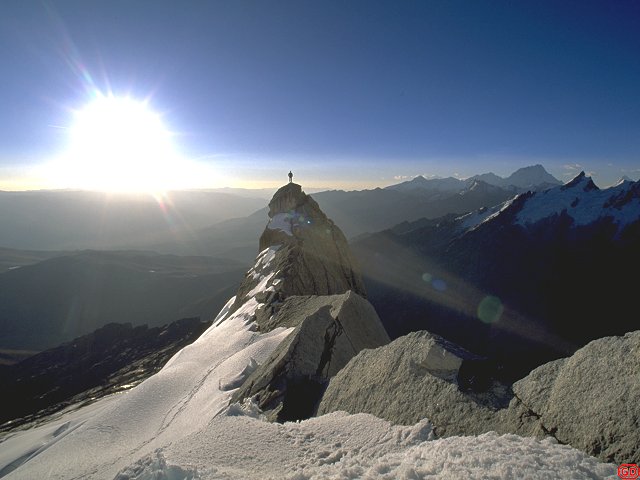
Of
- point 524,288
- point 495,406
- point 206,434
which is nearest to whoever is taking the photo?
point 495,406

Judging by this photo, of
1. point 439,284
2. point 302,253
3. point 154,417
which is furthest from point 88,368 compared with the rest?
point 439,284

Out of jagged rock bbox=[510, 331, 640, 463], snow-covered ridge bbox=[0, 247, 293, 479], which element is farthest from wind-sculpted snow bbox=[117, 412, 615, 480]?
snow-covered ridge bbox=[0, 247, 293, 479]

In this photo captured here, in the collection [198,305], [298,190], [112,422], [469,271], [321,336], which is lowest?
[198,305]

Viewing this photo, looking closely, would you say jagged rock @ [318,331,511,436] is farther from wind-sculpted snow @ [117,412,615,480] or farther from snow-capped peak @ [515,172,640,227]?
snow-capped peak @ [515,172,640,227]

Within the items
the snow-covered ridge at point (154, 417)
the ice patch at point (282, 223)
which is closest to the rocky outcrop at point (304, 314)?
the ice patch at point (282, 223)

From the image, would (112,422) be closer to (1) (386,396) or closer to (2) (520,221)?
(1) (386,396)

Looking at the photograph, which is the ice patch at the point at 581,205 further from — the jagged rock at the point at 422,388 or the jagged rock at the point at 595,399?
the jagged rock at the point at 595,399

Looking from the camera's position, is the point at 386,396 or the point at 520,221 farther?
the point at 520,221

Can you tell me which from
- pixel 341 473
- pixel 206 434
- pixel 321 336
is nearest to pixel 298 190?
pixel 321 336
